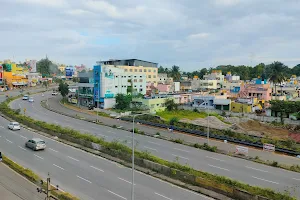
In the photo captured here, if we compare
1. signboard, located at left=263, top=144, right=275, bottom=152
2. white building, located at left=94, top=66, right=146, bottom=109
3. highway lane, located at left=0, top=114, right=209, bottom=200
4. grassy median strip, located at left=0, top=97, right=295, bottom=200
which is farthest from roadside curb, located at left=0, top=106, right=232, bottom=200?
white building, located at left=94, top=66, right=146, bottom=109

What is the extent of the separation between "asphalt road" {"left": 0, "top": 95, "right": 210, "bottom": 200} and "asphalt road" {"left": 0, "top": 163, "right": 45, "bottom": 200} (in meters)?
1.86

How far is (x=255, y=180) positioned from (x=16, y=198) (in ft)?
57.7

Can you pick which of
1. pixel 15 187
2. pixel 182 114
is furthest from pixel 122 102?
pixel 15 187

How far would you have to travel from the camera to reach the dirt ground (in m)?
44.6

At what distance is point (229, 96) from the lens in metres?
76.2

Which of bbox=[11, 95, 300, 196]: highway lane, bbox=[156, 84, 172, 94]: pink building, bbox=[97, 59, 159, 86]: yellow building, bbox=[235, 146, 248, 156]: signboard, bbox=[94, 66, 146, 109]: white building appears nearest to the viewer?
bbox=[11, 95, 300, 196]: highway lane

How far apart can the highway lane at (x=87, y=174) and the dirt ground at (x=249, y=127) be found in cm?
2592

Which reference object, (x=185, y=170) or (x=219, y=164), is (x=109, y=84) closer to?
(x=219, y=164)

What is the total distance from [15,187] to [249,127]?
131 ft

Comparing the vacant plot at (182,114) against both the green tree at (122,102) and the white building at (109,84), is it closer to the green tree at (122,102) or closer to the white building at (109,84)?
the green tree at (122,102)

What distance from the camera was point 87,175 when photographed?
74.4 feet

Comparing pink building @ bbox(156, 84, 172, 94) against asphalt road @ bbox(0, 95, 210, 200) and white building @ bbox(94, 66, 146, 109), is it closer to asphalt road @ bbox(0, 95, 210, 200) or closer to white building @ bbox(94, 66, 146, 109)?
white building @ bbox(94, 66, 146, 109)

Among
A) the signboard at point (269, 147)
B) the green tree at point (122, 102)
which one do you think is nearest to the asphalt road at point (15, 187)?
the signboard at point (269, 147)

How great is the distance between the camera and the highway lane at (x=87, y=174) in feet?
63.2
